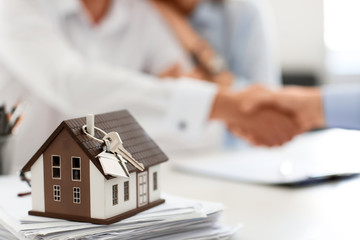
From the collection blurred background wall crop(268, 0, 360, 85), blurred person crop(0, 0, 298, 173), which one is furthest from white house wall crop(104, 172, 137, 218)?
blurred background wall crop(268, 0, 360, 85)

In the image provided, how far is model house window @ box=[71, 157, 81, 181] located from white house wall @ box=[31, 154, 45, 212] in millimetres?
43

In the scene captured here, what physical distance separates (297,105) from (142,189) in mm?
779

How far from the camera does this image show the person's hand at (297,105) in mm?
1300

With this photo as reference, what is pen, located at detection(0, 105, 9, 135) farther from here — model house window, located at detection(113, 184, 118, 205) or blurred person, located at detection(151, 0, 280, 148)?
blurred person, located at detection(151, 0, 280, 148)

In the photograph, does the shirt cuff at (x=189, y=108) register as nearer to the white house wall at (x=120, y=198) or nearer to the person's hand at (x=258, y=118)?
the person's hand at (x=258, y=118)

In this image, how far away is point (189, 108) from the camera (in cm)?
135

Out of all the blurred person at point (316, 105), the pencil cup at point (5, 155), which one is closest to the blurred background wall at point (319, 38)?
the blurred person at point (316, 105)

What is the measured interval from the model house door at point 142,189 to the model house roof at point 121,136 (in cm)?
2

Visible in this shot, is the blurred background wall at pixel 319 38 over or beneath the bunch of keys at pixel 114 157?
over

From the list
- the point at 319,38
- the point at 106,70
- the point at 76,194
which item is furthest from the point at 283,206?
the point at 319,38

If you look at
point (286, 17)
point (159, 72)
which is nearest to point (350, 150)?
point (159, 72)

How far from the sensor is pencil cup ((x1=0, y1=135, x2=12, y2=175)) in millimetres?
838

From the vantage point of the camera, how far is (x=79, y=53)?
63.2 inches

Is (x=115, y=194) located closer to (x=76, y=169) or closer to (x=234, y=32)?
(x=76, y=169)
